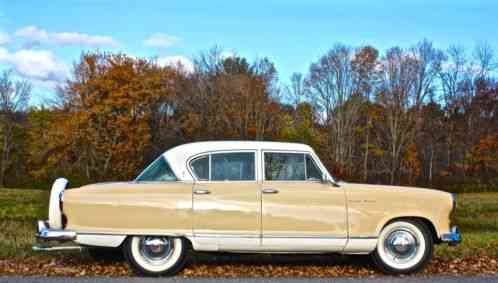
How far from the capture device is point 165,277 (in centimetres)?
736

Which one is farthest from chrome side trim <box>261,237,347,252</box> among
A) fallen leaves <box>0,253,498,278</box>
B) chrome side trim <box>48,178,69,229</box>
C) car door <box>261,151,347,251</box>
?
chrome side trim <box>48,178,69,229</box>

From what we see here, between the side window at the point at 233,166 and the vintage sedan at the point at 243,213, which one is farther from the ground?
the side window at the point at 233,166

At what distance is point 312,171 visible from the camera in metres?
7.79

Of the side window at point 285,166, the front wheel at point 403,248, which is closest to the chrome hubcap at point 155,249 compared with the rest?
the side window at point 285,166

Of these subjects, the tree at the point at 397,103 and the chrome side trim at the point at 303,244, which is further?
the tree at the point at 397,103

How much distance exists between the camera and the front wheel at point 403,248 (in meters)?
7.66

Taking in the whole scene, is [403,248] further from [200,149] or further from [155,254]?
[155,254]

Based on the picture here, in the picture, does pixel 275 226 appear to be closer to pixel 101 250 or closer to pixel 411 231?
pixel 411 231

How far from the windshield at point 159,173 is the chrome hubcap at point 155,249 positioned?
0.79 meters

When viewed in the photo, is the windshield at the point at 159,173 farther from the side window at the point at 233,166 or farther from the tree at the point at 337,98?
the tree at the point at 337,98

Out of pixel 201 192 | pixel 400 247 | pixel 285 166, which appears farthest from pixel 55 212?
pixel 400 247

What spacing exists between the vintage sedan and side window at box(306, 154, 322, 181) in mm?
14

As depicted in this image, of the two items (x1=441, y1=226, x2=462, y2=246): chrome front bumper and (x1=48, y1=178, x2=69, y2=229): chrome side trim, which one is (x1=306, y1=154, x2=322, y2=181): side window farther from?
(x1=48, y1=178, x2=69, y2=229): chrome side trim

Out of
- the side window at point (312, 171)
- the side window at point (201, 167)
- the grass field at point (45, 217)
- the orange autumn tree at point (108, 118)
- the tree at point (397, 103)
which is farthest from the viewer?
the tree at point (397, 103)
